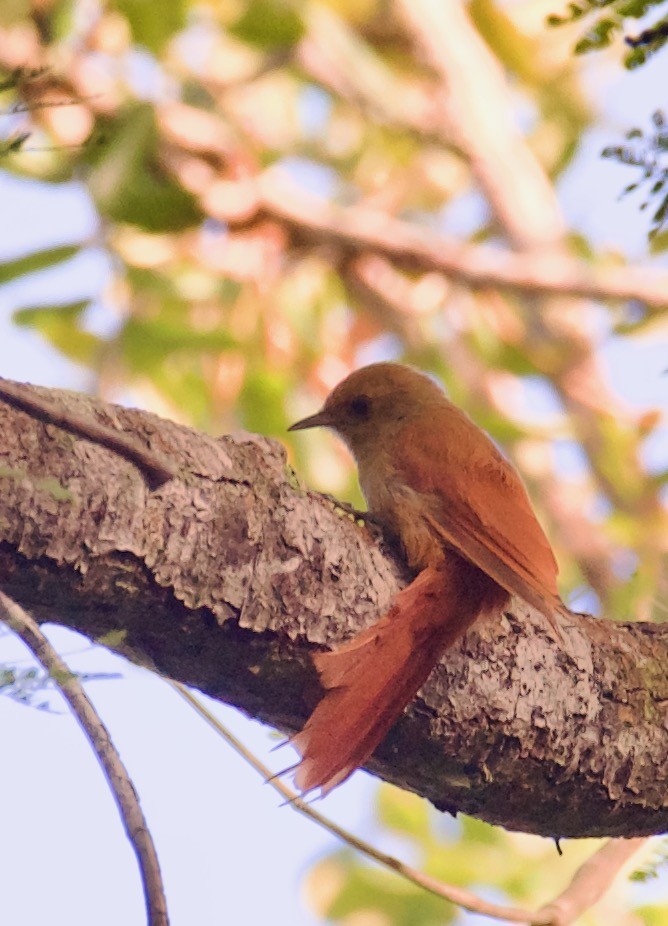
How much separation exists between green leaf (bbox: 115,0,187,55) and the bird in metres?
2.30

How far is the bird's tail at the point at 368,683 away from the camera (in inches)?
98.5

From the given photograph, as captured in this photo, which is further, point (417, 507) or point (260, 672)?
point (417, 507)

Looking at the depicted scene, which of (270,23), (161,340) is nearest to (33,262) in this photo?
(161,340)

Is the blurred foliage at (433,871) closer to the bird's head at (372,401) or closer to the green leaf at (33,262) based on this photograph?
the bird's head at (372,401)

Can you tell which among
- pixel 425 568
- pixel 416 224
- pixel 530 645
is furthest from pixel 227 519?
pixel 416 224

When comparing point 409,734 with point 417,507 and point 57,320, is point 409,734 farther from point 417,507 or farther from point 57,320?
point 57,320

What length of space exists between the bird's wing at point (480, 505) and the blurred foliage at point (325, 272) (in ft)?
2.23

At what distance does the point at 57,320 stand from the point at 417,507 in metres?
2.70

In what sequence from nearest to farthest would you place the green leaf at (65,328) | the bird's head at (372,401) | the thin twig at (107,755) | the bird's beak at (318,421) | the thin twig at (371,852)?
the thin twig at (107,755), the thin twig at (371,852), the bird's head at (372,401), the bird's beak at (318,421), the green leaf at (65,328)

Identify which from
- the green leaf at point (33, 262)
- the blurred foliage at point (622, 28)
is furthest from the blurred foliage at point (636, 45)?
the green leaf at point (33, 262)

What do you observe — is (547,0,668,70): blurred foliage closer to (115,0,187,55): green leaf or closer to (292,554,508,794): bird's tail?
(292,554,508,794): bird's tail

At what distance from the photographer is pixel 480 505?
3.23 m

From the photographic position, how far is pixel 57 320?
541cm

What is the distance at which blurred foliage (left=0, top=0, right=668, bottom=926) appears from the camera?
5293 millimetres
